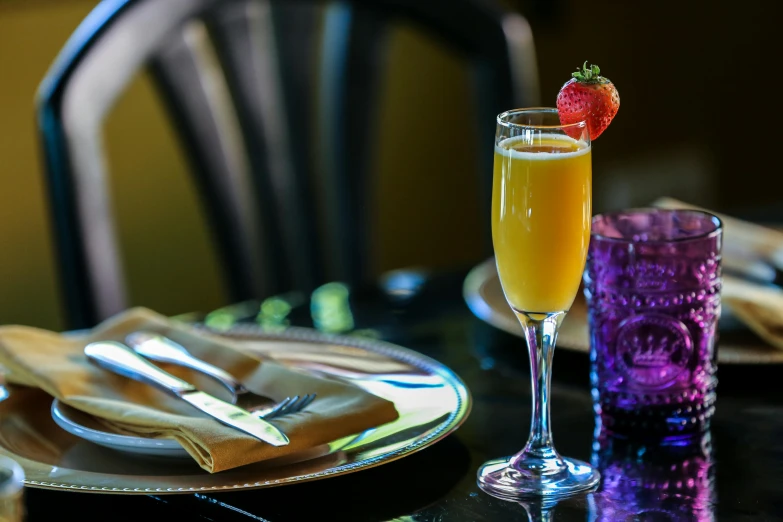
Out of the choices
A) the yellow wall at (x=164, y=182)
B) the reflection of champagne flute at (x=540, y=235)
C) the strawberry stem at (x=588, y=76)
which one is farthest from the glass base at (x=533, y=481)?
the yellow wall at (x=164, y=182)

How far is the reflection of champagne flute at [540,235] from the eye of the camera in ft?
2.08

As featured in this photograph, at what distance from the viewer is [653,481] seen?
0.63 m

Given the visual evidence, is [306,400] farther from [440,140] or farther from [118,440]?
[440,140]

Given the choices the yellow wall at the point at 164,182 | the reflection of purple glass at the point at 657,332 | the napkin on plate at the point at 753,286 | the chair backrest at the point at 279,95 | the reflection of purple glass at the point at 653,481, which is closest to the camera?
the reflection of purple glass at the point at 653,481

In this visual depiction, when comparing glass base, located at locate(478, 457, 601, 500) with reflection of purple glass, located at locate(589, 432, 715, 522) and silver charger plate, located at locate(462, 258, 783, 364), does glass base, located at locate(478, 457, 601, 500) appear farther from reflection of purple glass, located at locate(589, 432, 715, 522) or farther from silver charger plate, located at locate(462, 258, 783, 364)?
silver charger plate, located at locate(462, 258, 783, 364)

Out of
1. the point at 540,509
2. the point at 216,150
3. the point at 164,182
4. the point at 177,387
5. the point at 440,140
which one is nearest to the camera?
the point at 540,509

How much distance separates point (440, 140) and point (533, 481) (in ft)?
7.00

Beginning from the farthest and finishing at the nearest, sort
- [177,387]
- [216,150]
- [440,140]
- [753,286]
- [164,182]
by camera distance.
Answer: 1. [440,140]
2. [164,182]
3. [216,150]
4. [753,286]
5. [177,387]

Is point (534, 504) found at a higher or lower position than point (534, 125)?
lower

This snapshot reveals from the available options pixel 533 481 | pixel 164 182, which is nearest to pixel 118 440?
pixel 533 481

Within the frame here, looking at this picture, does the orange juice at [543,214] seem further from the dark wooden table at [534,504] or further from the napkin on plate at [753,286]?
the napkin on plate at [753,286]

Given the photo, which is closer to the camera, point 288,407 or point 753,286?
point 288,407

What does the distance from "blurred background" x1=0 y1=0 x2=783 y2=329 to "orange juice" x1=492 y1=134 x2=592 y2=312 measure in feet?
2.34

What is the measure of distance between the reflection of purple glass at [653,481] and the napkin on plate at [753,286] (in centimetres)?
15
